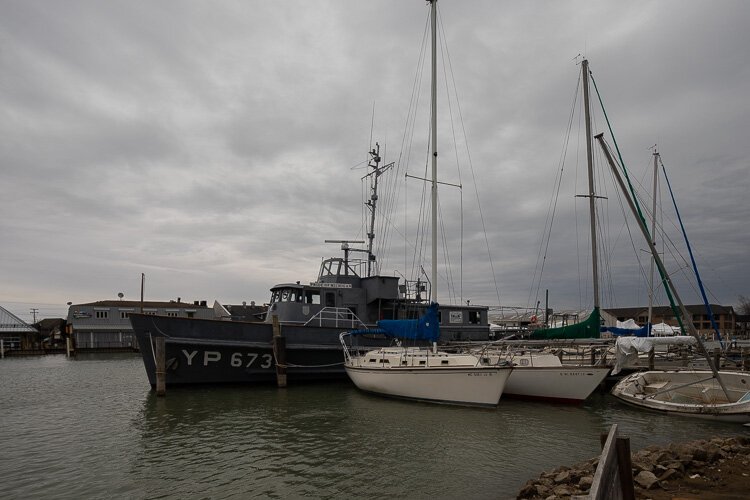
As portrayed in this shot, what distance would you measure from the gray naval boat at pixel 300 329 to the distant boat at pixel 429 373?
3.08m

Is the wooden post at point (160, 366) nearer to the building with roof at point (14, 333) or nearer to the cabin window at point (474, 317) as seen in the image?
the cabin window at point (474, 317)

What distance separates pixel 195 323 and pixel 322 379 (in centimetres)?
601

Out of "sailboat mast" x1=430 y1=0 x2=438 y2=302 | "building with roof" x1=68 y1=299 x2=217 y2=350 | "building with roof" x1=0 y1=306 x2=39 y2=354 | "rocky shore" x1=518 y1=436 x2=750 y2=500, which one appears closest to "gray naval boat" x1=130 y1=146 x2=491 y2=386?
"sailboat mast" x1=430 y1=0 x2=438 y2=302

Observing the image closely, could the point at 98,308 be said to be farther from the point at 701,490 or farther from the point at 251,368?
the point at 701,490

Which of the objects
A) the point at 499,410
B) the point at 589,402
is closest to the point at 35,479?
the point at 499,410

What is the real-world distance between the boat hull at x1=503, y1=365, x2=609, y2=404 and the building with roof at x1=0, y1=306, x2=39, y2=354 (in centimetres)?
5614

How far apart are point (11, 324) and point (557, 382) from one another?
202ft

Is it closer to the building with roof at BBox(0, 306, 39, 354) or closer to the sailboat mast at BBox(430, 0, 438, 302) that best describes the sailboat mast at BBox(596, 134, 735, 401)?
the sailboat mast at BBox(430, 0, 438, 302)

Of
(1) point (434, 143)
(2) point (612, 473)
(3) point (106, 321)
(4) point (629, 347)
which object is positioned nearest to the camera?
(2) point (612, 473)

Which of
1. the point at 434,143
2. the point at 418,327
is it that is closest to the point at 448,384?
the point at 418,327

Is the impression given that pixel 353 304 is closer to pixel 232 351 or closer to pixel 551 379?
pixel 232 351

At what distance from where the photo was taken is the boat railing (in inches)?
854

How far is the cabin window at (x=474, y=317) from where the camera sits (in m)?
25.8

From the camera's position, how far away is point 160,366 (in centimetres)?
1734
